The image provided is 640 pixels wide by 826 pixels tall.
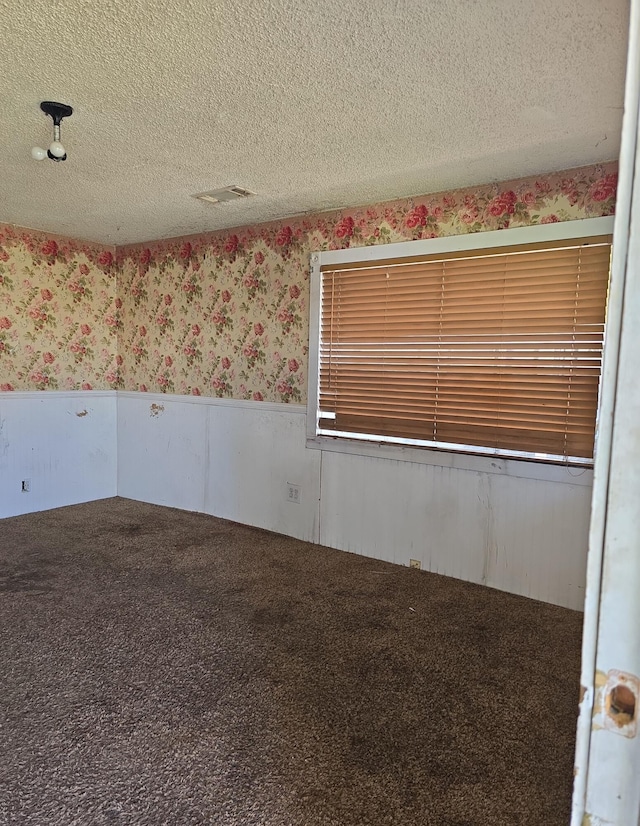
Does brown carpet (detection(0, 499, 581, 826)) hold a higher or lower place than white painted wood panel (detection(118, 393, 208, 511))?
lower

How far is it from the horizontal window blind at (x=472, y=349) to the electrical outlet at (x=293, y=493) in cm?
47

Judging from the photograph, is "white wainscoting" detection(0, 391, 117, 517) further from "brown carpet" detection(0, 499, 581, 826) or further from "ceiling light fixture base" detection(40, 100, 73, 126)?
"ceiling light fixture base" detection(40, 100, 73, 126)

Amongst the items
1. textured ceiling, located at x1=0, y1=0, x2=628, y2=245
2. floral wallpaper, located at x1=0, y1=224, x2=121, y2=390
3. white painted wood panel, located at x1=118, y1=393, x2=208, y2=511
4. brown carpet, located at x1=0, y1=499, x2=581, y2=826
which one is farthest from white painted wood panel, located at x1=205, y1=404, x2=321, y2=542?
textured ceiling, located at x1=0, y1=0, x2=628, y2=245

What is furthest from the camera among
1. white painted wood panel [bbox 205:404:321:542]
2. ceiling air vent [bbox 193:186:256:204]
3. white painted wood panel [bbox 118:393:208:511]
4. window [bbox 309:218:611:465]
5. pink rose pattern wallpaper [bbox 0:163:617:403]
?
white painted wood panel [bbox 118:393:208:511]

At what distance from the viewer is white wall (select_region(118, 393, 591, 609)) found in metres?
2.77

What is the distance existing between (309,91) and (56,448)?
3.47 m

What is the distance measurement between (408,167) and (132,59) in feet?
4.50

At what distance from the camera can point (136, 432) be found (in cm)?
466

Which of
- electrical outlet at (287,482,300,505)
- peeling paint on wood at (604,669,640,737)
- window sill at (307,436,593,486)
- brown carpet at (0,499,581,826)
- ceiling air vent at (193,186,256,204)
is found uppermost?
ceiling air vent at (193,186,256,204)

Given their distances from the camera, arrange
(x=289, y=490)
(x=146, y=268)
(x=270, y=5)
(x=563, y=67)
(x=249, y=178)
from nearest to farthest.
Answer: (x=270, y=5)
(x=563, y=67)
(x=249, y=178)
(x=289, y=490)
(x=146, y=268)

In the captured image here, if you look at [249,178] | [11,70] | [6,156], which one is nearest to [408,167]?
[249,178]

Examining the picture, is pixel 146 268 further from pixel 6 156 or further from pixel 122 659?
pixel 122 659

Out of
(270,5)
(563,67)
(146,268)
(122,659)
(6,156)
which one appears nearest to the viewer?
(270,5)

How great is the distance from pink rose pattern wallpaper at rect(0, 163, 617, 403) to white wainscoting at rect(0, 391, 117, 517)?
0.15m
